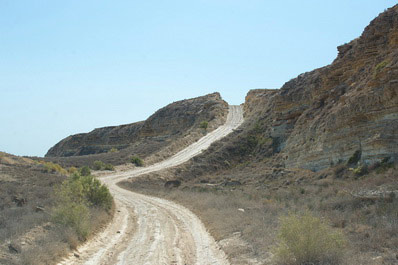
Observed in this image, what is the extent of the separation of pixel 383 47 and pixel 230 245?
79.3 ft

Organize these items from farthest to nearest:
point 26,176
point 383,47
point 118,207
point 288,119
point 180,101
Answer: point 180,101, point 288,119, point 26,176, point 383,47, point 118,207

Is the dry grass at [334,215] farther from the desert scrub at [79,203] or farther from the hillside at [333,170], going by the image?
the desert scrub at [79,203]

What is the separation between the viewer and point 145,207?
70.6ft

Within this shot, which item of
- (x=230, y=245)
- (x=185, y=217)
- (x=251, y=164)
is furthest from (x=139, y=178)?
(x=230, y=245)

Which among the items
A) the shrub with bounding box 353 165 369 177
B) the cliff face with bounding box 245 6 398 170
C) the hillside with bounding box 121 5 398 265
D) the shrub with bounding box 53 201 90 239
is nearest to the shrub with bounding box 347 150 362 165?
the hillside with bounding box 121 5 398 265

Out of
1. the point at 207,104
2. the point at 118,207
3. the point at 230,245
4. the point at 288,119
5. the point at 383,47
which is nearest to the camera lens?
the point at 230,245

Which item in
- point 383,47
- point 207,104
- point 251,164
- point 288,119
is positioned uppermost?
point 207,104

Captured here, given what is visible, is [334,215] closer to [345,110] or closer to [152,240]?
[152,240]

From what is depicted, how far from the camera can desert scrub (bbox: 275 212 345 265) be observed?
7.55m

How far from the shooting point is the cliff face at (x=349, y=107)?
65.0 feet

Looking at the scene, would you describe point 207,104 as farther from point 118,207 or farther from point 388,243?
point 388,243

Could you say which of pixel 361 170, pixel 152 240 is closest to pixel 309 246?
pixel 152 240

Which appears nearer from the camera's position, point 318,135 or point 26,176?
point 318,135

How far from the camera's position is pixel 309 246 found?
767 centimetres
